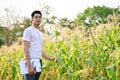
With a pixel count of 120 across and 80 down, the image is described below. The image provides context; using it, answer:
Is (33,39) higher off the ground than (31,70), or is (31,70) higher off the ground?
(33,39)

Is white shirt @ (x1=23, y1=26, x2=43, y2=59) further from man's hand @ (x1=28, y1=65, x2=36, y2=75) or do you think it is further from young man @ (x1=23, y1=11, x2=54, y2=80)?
man's hand @ (x1=28, y1=65, x2=36, y2=75)

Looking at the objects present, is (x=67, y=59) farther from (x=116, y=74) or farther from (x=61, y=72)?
(x=116, y=74)

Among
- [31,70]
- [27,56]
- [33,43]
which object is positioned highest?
[33,43]

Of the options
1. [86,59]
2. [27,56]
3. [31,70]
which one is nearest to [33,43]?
[27,56]

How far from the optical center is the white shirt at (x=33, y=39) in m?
4.02

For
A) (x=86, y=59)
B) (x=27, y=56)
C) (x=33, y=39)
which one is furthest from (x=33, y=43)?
(x=86, y=59)

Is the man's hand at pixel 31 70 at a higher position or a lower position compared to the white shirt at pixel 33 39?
lower

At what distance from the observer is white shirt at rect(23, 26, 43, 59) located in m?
4.02

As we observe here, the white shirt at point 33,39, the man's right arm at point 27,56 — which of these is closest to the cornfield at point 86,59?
the white shirt at point 33,39

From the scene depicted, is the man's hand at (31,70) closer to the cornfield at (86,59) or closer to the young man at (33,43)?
the young man at (33,43)

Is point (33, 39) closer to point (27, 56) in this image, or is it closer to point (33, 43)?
point (33, 43)

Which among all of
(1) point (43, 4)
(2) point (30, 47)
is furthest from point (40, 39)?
(1) point (43, 4)

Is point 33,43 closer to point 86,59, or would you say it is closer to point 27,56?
point 27,56

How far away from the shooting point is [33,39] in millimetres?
4062
